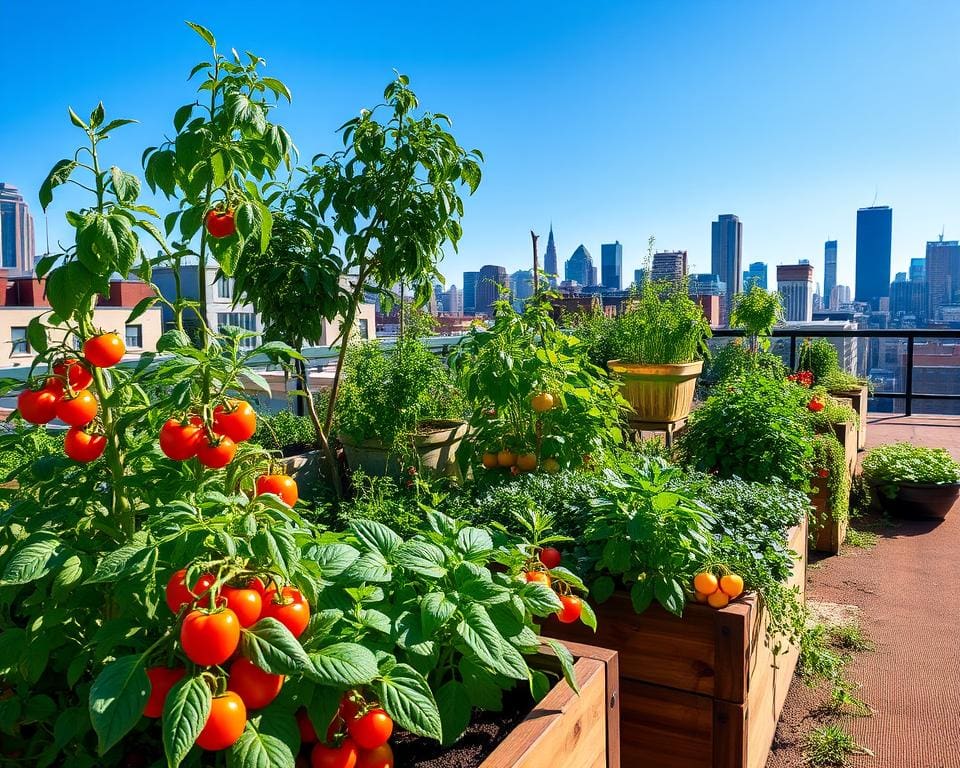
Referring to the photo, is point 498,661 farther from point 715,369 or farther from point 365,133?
point 715,369

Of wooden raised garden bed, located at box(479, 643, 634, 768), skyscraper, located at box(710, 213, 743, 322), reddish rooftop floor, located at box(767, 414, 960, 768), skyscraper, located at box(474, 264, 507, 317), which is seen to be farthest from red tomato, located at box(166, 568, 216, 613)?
skyscraper, located at box(710, 213, 743, 322)

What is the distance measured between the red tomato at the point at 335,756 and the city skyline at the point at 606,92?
0.85 m

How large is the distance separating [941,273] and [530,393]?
2658 inches

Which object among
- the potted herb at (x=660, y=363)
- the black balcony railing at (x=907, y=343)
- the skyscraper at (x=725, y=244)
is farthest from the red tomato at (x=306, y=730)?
the skyscraper at (x=725, y=244)

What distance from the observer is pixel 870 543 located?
3939 mm

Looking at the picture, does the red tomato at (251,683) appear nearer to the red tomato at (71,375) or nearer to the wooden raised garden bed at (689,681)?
the red tomato at (71,375)

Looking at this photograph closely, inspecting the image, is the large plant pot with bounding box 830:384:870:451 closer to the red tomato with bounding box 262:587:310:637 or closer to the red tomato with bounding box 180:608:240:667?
the red tomato with bounding box 262:587:310:637

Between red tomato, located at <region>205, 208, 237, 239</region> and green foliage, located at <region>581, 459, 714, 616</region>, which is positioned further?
green foliage, located at <region>581, 459, 714, 616</region>

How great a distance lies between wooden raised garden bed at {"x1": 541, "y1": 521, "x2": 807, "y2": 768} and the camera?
170 cm

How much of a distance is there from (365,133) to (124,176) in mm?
2098

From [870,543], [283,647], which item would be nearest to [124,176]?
[283,647]

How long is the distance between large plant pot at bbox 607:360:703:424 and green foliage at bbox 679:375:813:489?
0.61 metres

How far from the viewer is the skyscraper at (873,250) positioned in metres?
86.5

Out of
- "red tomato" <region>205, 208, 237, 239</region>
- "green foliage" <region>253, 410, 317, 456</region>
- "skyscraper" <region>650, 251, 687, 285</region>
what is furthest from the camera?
"skyscraper" <region>650, 251, 687, 285</region>
